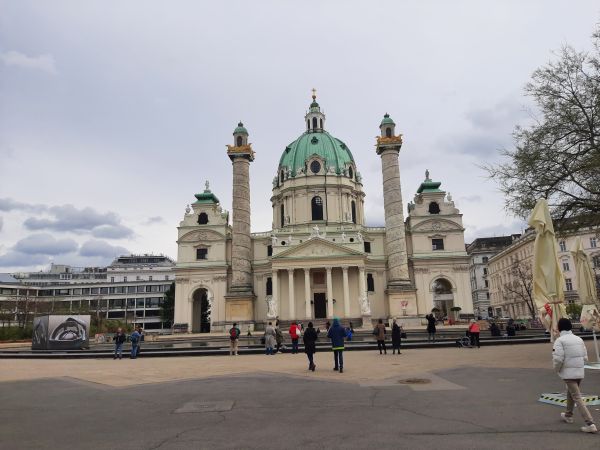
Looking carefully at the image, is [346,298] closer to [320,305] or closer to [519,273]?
[320,305]

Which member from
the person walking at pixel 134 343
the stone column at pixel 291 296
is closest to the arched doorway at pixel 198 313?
the stone column at pixel 291 296

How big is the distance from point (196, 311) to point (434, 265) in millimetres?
32904

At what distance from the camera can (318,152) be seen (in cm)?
6994

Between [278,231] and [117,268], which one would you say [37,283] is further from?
[278,231]

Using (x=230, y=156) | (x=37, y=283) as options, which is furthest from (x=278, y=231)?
(x=37, y=283)

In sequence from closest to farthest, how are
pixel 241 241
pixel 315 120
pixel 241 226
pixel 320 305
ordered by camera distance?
pixel 241 241
pixel 241 226
pixel 320 305
pixel 315 120

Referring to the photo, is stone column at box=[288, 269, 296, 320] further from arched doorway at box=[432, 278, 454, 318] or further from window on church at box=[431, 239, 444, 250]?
window on church at box=[431, 239, 444, 250]

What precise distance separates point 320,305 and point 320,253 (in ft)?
22.3

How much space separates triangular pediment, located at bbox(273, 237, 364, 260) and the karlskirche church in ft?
0.41

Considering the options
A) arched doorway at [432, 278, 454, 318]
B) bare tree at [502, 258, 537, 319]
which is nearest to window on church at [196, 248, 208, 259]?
arched doorway at [432, 278, 454, 318]

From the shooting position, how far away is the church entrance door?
57.6 metres

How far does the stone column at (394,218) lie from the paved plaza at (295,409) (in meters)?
39.9

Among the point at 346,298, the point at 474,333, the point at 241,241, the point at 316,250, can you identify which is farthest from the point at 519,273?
the point at 474,333

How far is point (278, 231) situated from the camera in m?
63.6
